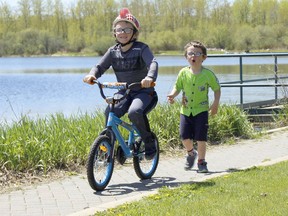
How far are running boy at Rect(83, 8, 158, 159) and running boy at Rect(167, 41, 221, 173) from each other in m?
0.66

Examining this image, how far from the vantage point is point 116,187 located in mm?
6645

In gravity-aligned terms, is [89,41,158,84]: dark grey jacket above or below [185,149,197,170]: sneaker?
above

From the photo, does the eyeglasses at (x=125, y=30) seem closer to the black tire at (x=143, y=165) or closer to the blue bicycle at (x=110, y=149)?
the blue bicycle at (x=110, y=149)

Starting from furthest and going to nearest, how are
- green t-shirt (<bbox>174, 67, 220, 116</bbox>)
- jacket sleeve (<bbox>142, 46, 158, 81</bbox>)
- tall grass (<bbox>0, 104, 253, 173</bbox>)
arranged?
Result: tall grass (<bbox>0, 104, 253, 173</bbox>) → green t-shirt (<bbox>174, 67, 220, 116</bbox>) → jacket sleeve (<bbox>142, 46, 158, 81</bbox>)

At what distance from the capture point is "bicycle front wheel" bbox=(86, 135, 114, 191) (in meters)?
6.19

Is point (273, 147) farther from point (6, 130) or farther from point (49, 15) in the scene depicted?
point (49, 15)

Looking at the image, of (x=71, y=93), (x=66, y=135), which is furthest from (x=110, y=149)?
(x=71, y=93)

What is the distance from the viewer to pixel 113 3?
296ft

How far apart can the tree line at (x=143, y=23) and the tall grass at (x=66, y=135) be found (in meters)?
61.8

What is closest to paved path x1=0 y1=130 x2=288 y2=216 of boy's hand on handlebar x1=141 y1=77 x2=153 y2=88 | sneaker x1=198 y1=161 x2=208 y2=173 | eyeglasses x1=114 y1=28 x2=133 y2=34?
sneaker x1=198 y1=161 x2=208 y2=173

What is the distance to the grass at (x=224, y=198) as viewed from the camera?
526cm

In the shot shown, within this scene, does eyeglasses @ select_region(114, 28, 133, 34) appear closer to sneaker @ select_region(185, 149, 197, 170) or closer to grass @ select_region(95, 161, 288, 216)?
grass @ select_region(95, 161, 288, 216)

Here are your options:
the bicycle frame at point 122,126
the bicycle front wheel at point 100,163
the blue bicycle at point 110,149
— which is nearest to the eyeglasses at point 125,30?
the blue bicycle at point 110,149

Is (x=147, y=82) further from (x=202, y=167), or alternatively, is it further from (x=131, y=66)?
(x=202, y=167)
